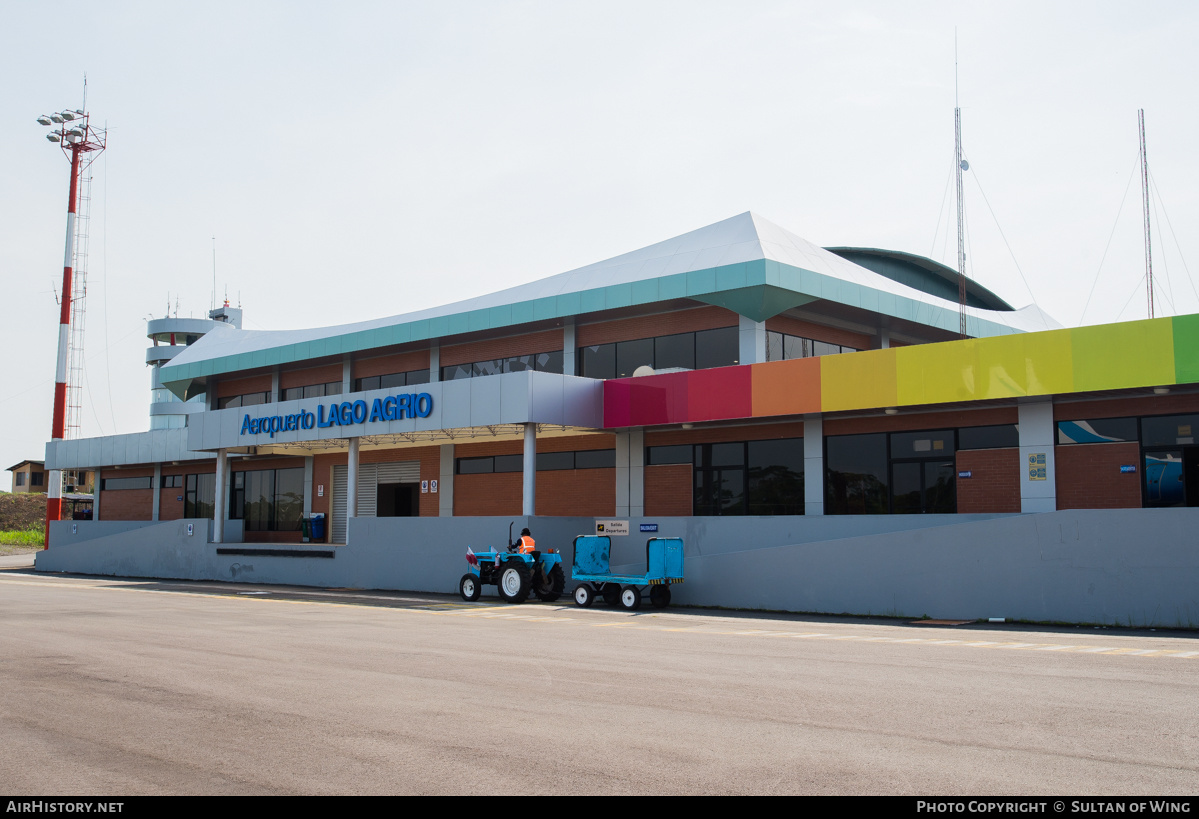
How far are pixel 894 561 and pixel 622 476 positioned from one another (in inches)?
403

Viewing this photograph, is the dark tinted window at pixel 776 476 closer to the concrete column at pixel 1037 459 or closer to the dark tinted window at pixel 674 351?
the dark tinted window at pixel 674 351

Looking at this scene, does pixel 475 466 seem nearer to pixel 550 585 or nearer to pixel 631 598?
pixel 550 585

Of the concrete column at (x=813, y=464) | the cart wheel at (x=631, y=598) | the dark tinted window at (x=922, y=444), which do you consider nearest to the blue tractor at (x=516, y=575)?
the cart wheel at (x=631, y=598)

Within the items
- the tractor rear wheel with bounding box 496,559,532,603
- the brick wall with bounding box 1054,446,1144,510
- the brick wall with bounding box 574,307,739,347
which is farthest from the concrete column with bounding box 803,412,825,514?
the tractor rear wheel with bounding box 496,559,532,603

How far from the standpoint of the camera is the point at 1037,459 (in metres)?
21.9

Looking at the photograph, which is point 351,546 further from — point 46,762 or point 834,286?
point 46,762

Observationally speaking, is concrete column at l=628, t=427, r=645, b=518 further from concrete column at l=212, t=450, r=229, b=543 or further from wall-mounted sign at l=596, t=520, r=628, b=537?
concrete column at l=212, t=450, r=229, b=543

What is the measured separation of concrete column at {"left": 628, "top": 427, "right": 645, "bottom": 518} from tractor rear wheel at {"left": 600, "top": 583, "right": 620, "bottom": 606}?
239 inches

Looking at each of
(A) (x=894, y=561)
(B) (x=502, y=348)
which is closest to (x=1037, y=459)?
(A) (x=894, y=561)

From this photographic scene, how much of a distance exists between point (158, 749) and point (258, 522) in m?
36.2

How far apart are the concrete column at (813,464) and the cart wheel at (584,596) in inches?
255

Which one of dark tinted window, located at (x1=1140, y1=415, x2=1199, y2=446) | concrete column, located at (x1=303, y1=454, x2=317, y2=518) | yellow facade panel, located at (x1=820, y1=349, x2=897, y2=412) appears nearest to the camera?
dark tinted window, located at (x1=1140, y1=415, x2=1199, y2=446)

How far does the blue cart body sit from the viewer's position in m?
22.1

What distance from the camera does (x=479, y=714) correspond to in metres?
8.84
